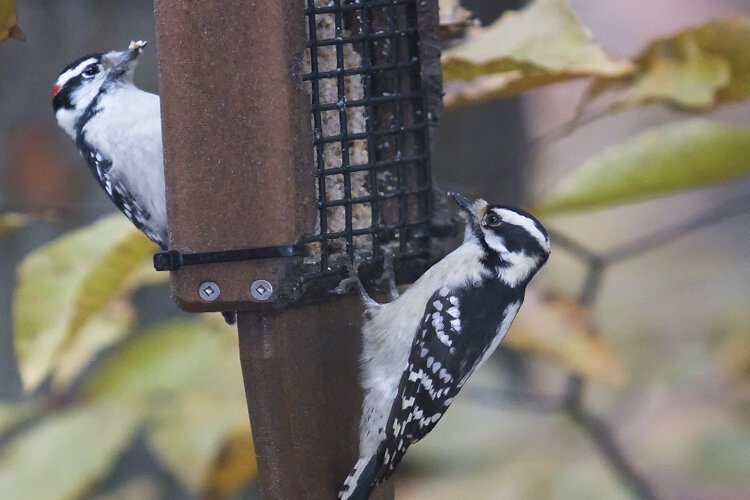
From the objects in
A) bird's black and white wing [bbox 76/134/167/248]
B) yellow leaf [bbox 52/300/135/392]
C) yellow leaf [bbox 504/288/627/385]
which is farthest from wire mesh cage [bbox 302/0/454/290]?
yellow leaf [bbox 52/300/135/392]

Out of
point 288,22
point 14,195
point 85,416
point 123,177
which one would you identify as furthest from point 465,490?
point 14,195

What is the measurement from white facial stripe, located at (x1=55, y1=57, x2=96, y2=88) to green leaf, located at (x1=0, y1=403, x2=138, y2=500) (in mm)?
1087

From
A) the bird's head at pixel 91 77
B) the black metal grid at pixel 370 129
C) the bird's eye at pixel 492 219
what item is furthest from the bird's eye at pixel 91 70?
the bird's eye at pixel 492 219

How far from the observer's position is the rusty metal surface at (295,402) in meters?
2.78

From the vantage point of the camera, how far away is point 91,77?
136 inches

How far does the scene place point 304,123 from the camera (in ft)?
9.19

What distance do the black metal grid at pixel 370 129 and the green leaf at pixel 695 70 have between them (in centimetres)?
64

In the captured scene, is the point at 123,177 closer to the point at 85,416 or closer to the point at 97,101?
the point at 97,101

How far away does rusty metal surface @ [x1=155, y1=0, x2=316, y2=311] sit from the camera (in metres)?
2.69

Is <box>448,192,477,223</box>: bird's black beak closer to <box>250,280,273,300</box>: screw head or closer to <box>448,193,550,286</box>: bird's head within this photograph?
<box>448,193,550,286</box>: bird's head

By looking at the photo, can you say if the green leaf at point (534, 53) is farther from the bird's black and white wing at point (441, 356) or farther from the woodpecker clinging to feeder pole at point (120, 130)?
the woodpecker clinging to feeder pole at point (120, 130)

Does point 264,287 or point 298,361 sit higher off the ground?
point 264,287

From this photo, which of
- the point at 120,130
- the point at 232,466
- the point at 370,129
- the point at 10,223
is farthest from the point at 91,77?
the point at 232,466

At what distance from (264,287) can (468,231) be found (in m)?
1.13
